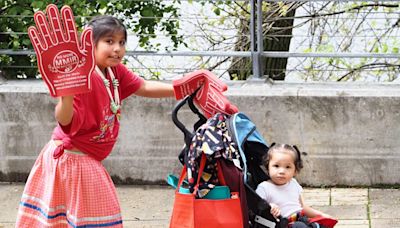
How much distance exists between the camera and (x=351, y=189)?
6.68 m

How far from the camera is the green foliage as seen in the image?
283 inches

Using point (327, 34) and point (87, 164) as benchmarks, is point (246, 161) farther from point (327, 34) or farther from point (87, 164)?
point (327, 34)

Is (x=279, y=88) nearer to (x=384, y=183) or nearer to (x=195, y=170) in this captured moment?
(x=384, y=183)

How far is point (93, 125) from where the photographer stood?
4547mm

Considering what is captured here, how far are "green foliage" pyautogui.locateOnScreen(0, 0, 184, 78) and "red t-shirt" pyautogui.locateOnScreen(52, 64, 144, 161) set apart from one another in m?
2.56

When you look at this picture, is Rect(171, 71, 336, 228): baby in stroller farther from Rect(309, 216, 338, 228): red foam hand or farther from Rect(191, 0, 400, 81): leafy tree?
Rect(191, 0, 400, 81): leafy tree

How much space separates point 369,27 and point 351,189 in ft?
4.23

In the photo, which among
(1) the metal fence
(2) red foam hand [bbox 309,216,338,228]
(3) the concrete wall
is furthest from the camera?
(1) the metal fence

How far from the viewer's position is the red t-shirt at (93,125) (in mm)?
4473

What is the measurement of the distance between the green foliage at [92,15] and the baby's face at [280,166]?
7.99 feet

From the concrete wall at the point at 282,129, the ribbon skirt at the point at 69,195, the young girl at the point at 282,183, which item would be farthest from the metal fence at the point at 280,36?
the ribbon skirt at the point at 69,195

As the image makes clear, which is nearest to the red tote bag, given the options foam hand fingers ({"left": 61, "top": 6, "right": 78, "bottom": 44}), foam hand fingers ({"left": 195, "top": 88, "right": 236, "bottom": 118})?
foam hand fingers ({"left": 195, "top": 88, "right": 236, "bottom": 118})

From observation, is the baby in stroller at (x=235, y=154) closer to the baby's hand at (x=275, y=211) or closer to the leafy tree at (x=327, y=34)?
the baby's hand at (x=275, y=211)

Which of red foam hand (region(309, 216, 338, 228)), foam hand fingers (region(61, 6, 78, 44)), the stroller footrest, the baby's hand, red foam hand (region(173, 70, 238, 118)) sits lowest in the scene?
red foam hand (region(309, 216, 338, 228))
